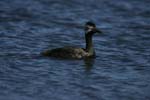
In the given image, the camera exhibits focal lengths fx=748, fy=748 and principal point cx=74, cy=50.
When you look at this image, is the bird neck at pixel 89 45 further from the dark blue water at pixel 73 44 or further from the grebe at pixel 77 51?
the dark blue water at pixel 73 44

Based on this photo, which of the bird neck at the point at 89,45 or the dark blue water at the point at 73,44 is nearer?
the dark blue water at the point at 73,44

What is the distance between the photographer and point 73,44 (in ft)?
65.5

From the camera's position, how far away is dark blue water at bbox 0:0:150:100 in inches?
584

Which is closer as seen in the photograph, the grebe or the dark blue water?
the dark blue water

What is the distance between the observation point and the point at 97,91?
1483 cm

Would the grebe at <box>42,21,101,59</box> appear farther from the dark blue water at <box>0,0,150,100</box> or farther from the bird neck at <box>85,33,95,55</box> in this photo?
the dark blue water at <box>0,0,150,100</box>

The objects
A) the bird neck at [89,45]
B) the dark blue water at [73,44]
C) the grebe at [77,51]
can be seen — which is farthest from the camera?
the bird neck at [89,45]

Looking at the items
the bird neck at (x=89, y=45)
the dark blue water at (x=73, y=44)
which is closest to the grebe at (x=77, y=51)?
the bird neck at (x=89, y=45)

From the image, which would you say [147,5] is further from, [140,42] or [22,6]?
[140,42]

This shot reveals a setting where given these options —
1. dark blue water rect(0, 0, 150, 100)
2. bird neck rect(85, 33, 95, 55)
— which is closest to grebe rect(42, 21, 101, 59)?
bird neck rect(85, 33, 95, 55)

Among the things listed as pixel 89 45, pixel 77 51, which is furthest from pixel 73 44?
pixel 77 51

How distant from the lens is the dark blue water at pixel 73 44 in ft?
48.7

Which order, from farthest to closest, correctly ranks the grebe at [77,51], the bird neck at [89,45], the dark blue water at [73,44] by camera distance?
the bird neck at [89,45], the grebe at [77,51], the dark blue water at [73,44]

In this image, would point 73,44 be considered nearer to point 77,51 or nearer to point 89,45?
point 89,45
